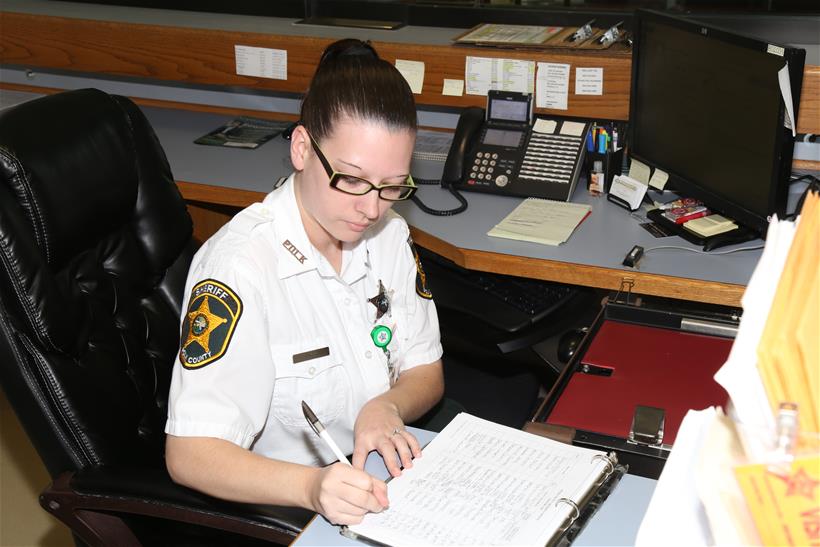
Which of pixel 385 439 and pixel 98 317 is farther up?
pixel 98 317

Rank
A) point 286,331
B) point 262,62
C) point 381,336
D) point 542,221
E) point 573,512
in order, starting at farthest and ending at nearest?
point 262,62 < point 542,221 < point 381,336 < point 286,331 < point 573,512

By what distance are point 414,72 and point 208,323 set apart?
1387mm

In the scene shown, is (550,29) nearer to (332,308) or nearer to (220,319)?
(332,308)

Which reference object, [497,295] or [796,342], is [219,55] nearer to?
[497,295]

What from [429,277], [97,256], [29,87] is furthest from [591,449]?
[29,87]

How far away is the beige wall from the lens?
7.68 feet

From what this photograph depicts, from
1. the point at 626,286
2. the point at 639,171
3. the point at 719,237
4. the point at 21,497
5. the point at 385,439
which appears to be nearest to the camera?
the point at 385,439

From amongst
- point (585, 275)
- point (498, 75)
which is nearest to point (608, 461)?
point (585, 275)

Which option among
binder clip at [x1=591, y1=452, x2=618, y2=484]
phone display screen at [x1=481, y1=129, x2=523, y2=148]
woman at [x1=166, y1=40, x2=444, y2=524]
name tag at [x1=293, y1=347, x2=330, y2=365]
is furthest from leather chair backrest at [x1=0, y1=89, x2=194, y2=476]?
phone display screen at [x1=481, y1=129, x2=523, y2=148]

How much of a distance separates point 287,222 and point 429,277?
83cm

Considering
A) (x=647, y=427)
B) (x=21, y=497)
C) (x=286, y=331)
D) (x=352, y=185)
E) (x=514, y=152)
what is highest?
(x=352, y=185)

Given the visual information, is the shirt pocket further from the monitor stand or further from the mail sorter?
the monitor stand

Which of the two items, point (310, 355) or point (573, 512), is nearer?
point (573, 512)

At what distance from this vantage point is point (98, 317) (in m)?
1.46
